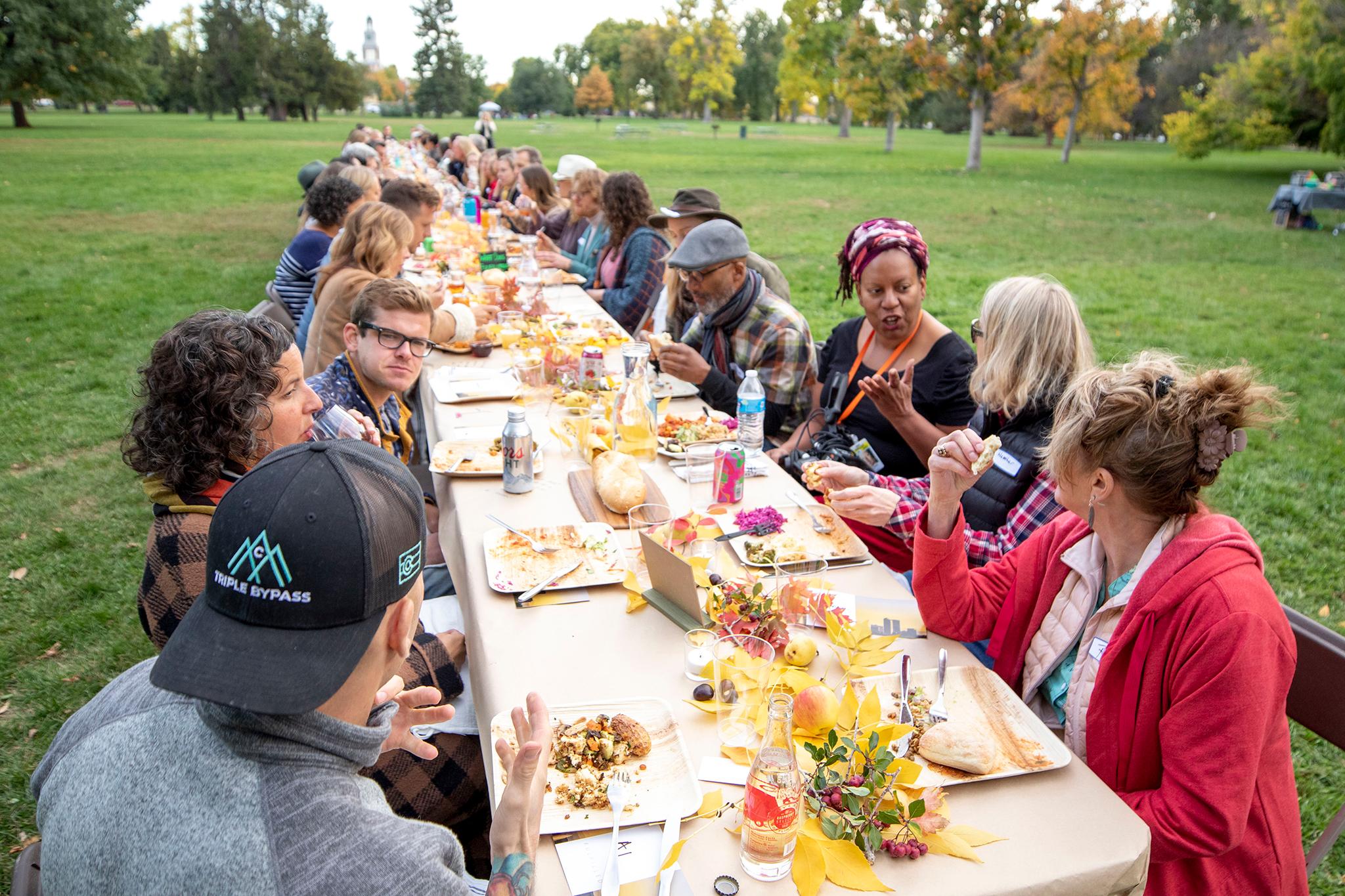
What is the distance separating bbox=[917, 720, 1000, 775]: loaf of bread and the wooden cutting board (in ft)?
3.97

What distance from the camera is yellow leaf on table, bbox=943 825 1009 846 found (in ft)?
5.06

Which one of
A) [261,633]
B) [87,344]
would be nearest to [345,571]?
[261,633]

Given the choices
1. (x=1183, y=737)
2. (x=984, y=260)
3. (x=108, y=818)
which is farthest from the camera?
(x=984, y=260)

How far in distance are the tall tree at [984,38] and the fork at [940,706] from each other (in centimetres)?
2865

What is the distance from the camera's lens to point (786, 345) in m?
4.32

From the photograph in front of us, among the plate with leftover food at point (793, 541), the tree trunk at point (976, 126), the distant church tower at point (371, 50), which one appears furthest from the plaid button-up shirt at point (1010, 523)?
the distant church tower at point (371, 50)

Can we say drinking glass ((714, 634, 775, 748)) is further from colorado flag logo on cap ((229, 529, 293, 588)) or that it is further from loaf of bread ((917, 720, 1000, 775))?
colorado flag logo on cap ((229, 529, 293, 588))

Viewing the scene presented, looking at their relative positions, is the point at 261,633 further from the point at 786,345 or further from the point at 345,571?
the point at 786,345

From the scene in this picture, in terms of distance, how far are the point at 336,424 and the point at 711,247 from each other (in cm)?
199

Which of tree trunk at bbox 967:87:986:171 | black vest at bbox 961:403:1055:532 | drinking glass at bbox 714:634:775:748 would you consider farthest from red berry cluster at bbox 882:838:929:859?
tree trunk at bbox 967:87:986:171

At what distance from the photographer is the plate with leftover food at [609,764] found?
5.25 ft

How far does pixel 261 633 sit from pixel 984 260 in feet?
43.9

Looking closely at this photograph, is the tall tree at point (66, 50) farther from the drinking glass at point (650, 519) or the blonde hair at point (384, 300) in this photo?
the drinking glass at point (650, 519)

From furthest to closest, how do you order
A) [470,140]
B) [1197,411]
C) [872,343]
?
[470,140] → [872,343] → [1197,411]
